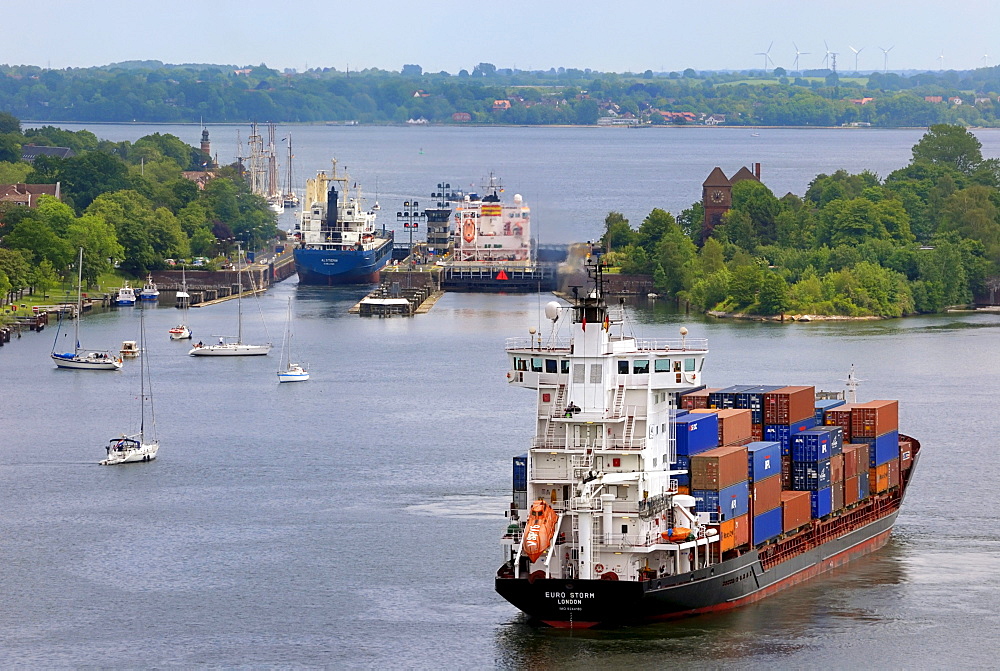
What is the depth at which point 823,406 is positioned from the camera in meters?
57.1

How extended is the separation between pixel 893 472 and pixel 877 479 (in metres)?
1.37

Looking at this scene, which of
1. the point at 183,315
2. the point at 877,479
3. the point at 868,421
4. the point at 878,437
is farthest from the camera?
the point at 183,315

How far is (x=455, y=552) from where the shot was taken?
53375mm

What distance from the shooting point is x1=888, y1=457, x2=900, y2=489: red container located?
190ft

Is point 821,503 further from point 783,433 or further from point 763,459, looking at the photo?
point 763,459

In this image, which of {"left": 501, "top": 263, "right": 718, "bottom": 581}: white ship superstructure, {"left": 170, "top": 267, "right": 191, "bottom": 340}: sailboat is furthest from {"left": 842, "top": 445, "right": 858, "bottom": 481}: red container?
{"left": 170, "top": 267, "right": 191, "bottom": 340}: sailboat

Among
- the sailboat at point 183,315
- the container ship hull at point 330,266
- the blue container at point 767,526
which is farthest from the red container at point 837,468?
the container ship hull at point 330,266

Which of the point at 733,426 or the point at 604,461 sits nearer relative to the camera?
the point at 604,461

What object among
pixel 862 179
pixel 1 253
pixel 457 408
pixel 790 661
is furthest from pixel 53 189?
pixel 790 661

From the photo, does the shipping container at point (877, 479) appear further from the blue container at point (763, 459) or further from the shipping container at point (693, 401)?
the blue container at point (763, 459)

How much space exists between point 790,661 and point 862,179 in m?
109

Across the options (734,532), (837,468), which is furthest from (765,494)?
(837,468)

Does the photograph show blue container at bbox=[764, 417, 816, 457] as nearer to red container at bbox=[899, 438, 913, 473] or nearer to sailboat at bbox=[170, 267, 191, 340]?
red container at bbox=[899, 438, 913, 473]

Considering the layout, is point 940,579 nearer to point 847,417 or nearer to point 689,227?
point 847,417
